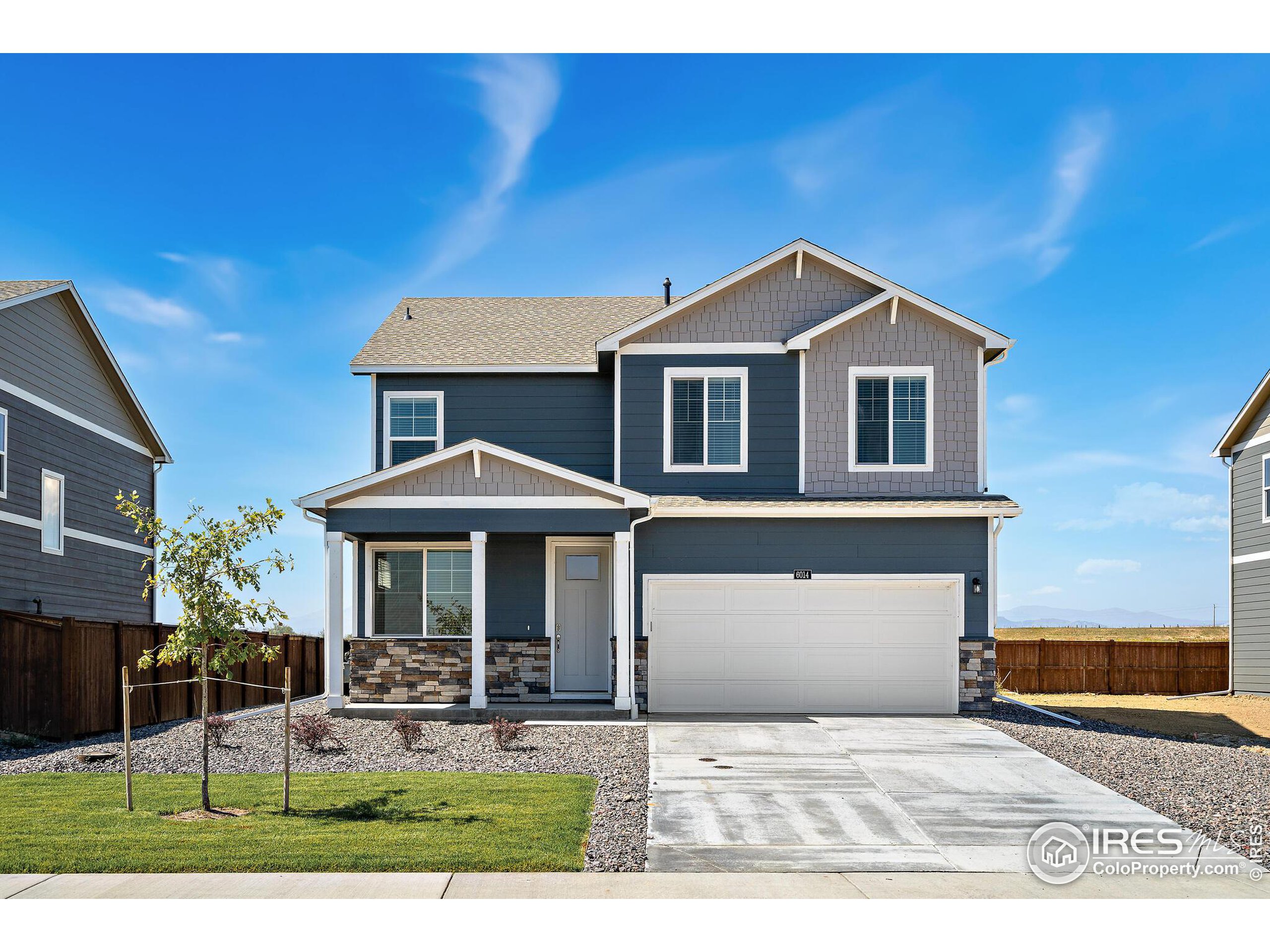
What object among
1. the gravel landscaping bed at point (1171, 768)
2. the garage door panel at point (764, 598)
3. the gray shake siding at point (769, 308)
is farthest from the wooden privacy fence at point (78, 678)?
the gravel landscaping bed at point (1171, 768)

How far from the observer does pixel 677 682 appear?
15.4 m

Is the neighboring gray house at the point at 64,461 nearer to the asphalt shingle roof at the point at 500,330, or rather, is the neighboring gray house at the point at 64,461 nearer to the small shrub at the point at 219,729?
the small shrub at the point at 219,729

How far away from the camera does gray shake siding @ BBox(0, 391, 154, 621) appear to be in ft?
52.9

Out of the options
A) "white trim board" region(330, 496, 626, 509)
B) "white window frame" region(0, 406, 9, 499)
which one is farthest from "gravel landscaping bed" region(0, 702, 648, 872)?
"white window frame" region(0, 406, 9, 499)

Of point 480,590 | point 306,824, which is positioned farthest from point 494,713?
point 306,824

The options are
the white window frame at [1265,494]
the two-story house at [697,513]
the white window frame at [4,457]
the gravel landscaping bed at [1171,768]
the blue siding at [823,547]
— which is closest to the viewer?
the gravel landscaping bed at [1171,768]

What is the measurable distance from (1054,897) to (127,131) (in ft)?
52.2

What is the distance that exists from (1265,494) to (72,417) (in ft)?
78.5

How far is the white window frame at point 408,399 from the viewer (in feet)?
56.1

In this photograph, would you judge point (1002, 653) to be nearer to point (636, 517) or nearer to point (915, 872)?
point (636, 517)

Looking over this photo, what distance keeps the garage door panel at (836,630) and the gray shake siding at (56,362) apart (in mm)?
13266

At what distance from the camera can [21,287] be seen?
17.1 metres

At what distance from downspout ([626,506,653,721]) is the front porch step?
0.17m

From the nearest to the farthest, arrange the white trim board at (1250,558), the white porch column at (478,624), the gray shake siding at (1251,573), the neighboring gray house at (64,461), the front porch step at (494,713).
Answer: the front porch step at (494,713), the white porch column at (478,624), the neighboring gray house at (64,461), the white trim board at (1250,558), the gray shake siding at (1251,573)
